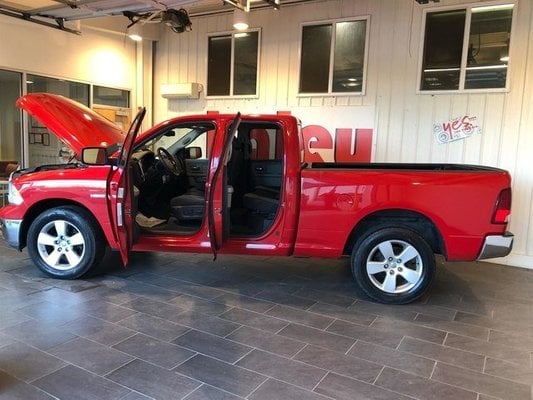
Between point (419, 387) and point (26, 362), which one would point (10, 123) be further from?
point (419, 387)

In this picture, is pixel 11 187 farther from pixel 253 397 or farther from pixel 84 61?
pixel 84 61

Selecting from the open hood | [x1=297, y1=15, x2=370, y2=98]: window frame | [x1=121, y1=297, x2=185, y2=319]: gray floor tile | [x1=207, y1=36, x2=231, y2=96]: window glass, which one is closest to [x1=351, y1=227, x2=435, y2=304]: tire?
[x1=121, y1=297, x2=185, y2=319]: gray floor tile

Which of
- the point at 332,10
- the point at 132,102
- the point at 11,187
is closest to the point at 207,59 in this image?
the point at 132,102

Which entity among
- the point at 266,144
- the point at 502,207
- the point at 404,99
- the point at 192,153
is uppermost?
Result: the point at 404,99

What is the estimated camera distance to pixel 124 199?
4.15m

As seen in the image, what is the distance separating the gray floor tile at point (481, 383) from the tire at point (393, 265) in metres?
1.17

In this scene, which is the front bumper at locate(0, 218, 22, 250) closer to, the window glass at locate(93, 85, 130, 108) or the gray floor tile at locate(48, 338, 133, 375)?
the gray floor tile at locate(48, 338, 133, 375)

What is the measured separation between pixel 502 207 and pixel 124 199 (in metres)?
3.39

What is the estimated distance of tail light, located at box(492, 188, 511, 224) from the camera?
12.7ft

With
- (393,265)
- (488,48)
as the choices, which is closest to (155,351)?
(393,265)

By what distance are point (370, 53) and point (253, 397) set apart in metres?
5.31

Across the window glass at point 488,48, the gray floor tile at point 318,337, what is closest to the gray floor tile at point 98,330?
the gray floor tile at point 318,337

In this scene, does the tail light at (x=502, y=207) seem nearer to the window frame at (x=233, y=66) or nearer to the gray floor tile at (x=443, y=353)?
the gray floor tile at (x=443, y=353)

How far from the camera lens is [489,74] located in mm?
5789
